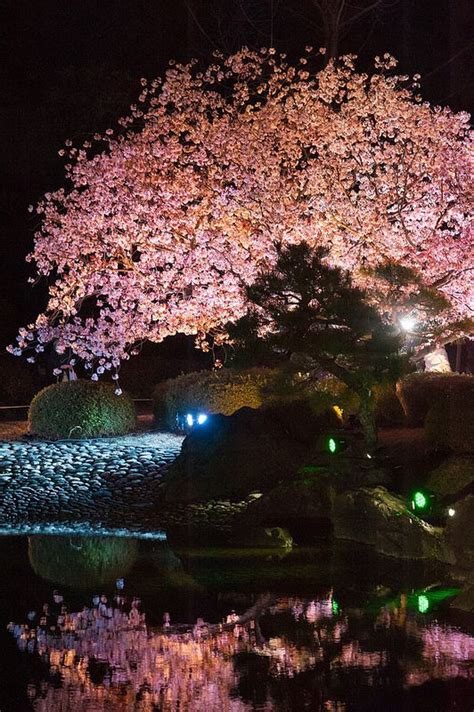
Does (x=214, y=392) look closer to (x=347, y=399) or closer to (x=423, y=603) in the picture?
(x=347, y=399)

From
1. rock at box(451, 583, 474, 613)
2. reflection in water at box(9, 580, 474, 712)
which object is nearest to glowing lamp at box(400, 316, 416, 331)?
rock at box(451, 583, 474, 613)

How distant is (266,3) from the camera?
76.4 ft

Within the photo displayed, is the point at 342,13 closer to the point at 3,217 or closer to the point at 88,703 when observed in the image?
the point at 3,217

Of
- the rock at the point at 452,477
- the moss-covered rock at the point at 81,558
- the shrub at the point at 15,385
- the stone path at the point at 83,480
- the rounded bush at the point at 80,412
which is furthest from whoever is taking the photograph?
the shrub at the point at 15,385

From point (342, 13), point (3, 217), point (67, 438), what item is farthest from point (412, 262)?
point (3, 217)

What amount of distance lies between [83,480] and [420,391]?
16.8 feet

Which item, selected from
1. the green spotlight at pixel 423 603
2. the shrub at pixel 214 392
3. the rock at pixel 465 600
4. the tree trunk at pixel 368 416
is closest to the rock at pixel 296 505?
the tree trunk at pixel 368 416

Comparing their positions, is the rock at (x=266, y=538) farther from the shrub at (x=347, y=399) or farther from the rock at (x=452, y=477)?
the shrub at (x=347, y=399)

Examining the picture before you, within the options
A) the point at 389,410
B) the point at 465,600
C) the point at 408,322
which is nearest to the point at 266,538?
the point at 465,600

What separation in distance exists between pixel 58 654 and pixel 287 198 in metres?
10.8

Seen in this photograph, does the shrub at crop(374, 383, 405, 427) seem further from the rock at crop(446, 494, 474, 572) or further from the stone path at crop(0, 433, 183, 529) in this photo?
the rock at crop(446, 494, 474, 572)

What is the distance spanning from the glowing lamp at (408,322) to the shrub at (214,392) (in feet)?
11.3

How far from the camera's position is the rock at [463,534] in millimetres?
9078

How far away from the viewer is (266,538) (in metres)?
10.3
